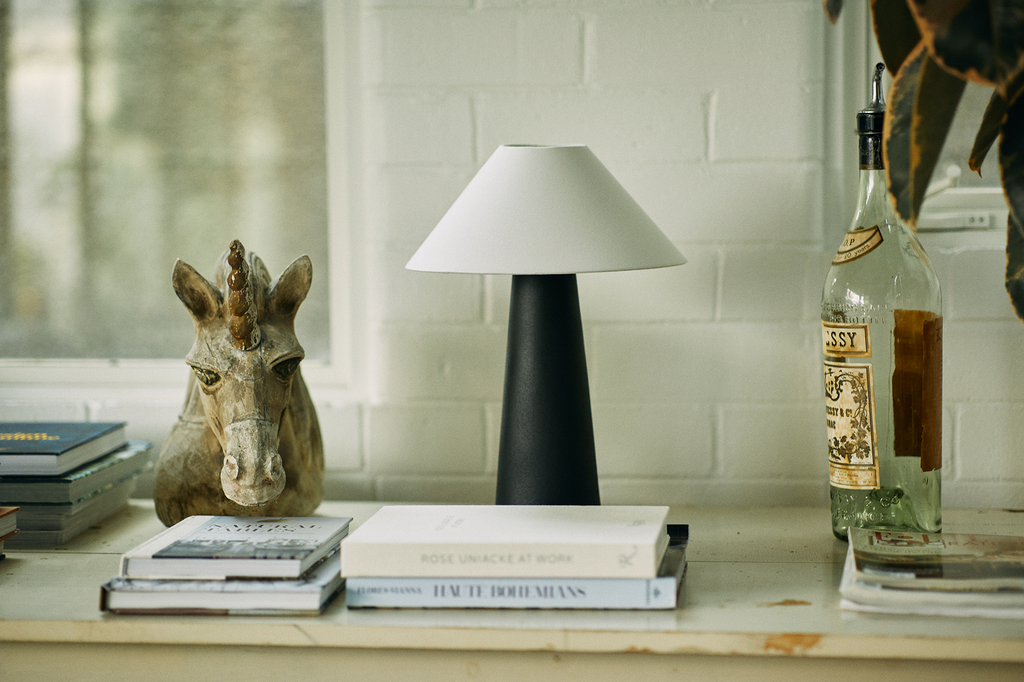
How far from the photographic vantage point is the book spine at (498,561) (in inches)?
31.3

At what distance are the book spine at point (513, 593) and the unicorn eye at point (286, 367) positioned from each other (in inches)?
11.7

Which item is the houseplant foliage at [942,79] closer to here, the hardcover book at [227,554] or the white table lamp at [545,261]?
the white table lamp at [545,261]

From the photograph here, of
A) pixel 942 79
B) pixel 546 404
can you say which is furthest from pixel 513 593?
pixel 942 79

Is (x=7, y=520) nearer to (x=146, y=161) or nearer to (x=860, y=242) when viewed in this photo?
(x=146, y=161)

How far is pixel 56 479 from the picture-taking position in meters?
1.07

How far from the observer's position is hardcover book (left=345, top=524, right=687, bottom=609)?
802mm

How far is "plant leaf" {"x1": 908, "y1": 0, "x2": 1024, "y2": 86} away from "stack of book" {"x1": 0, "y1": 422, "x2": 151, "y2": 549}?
100 cm

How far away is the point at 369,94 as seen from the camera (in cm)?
123

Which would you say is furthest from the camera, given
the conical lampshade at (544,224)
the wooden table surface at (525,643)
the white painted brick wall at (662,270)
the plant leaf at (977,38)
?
the white painted brick wall at (662,270)

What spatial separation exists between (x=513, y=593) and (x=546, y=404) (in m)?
0.23

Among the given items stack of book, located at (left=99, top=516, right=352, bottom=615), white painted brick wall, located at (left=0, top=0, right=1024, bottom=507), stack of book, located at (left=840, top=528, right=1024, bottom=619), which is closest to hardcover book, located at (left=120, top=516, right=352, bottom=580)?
stack of book, located at (left=99, top=516, right=352, bottom=615)

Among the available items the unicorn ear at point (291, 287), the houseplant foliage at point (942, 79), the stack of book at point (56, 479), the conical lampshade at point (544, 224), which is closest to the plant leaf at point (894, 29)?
the houseplant foliage at point (942, 79)

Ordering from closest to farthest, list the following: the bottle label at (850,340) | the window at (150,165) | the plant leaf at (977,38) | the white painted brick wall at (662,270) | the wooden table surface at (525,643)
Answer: the plant leaf at (977,38), the wooden table surface at (525,643), the bottle label at (850,340), the white painted brick wall at (662,270), the window at (150,165)

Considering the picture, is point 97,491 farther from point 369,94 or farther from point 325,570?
point 369,94
